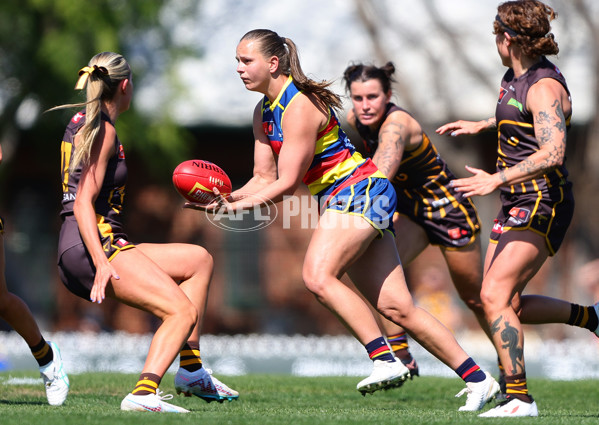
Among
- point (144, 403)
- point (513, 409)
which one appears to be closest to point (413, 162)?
point (513, 409)

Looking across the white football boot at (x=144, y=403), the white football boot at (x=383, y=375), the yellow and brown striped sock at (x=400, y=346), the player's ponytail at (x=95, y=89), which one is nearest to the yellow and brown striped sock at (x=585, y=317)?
the yellow and brown striped sock at (x=400, y=346)

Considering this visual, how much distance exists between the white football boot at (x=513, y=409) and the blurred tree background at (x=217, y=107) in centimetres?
1150

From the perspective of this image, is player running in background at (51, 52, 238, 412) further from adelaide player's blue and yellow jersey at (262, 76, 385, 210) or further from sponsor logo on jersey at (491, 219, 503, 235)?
sponsor logo on jersey at (491, 219, 503, 235)

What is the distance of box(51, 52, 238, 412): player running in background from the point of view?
17.7 feet

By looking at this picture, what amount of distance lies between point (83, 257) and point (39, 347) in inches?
41.6

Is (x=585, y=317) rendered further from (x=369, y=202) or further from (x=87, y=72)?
(x=87, y=72)

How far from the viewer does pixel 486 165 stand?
20328 mm

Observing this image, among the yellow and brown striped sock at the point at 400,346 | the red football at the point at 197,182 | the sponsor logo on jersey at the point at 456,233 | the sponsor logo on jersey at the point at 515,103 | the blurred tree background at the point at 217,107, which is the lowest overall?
the yellow and brown striped sock at the point at 400,346

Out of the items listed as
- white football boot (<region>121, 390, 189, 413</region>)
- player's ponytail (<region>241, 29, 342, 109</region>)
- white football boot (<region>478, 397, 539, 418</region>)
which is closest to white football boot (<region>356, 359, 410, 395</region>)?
white football boot (<region>478, 397, 539, 418</region>)

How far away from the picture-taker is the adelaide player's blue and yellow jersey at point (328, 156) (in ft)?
19.3

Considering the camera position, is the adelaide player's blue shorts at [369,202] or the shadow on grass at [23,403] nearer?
the adelaide player's blue shorts at [369,202]

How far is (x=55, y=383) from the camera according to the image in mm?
6184

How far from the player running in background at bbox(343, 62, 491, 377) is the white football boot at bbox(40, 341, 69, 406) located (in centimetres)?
255

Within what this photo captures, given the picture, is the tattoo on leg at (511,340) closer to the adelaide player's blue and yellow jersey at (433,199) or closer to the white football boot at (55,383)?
the adelaide player's blue and yellow jersey at (433,199)
